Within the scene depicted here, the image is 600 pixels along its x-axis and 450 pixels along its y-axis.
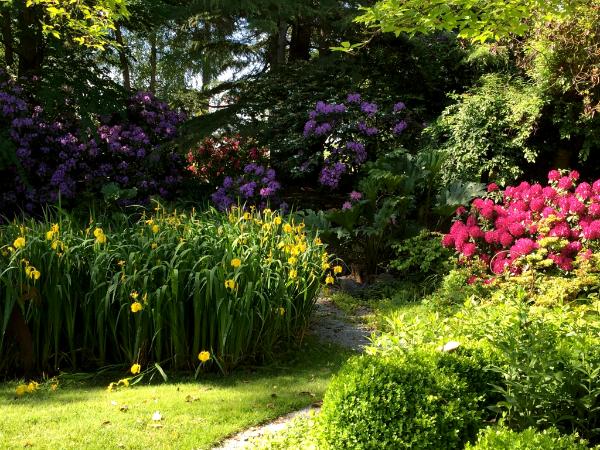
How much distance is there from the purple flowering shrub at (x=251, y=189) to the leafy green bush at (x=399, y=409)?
5891 mm

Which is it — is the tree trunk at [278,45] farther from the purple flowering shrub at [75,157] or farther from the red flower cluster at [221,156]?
the purple flowering shrub at [75,157]

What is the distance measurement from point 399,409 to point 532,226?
3.82 m

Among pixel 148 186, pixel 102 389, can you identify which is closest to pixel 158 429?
pixel 102 389

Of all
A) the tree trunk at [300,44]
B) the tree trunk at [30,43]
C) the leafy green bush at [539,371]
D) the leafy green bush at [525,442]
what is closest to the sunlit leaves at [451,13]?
the leafy green bush at [539,371]

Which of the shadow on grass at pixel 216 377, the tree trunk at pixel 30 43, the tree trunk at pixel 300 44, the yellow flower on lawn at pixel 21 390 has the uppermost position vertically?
the tree trunk at pixel 300 44

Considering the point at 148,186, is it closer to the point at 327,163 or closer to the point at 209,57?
the point at 327,163

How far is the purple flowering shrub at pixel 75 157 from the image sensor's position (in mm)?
8648

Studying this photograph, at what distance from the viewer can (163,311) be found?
4.11 metres

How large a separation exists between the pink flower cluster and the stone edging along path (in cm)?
142

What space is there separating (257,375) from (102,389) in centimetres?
110

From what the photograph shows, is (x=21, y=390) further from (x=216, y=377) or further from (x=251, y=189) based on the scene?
(x=251, y=189)

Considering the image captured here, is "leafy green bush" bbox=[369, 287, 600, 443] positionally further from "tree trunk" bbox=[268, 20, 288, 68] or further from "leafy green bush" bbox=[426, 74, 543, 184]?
"tree trunk" bbox=[268, 20, 288, 68]

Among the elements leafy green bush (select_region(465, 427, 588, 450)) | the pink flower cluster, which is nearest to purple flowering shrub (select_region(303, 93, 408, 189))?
the pink flower cluster

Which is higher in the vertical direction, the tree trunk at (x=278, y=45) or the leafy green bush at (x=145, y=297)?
the tree trunk at (x=278, y=45)
